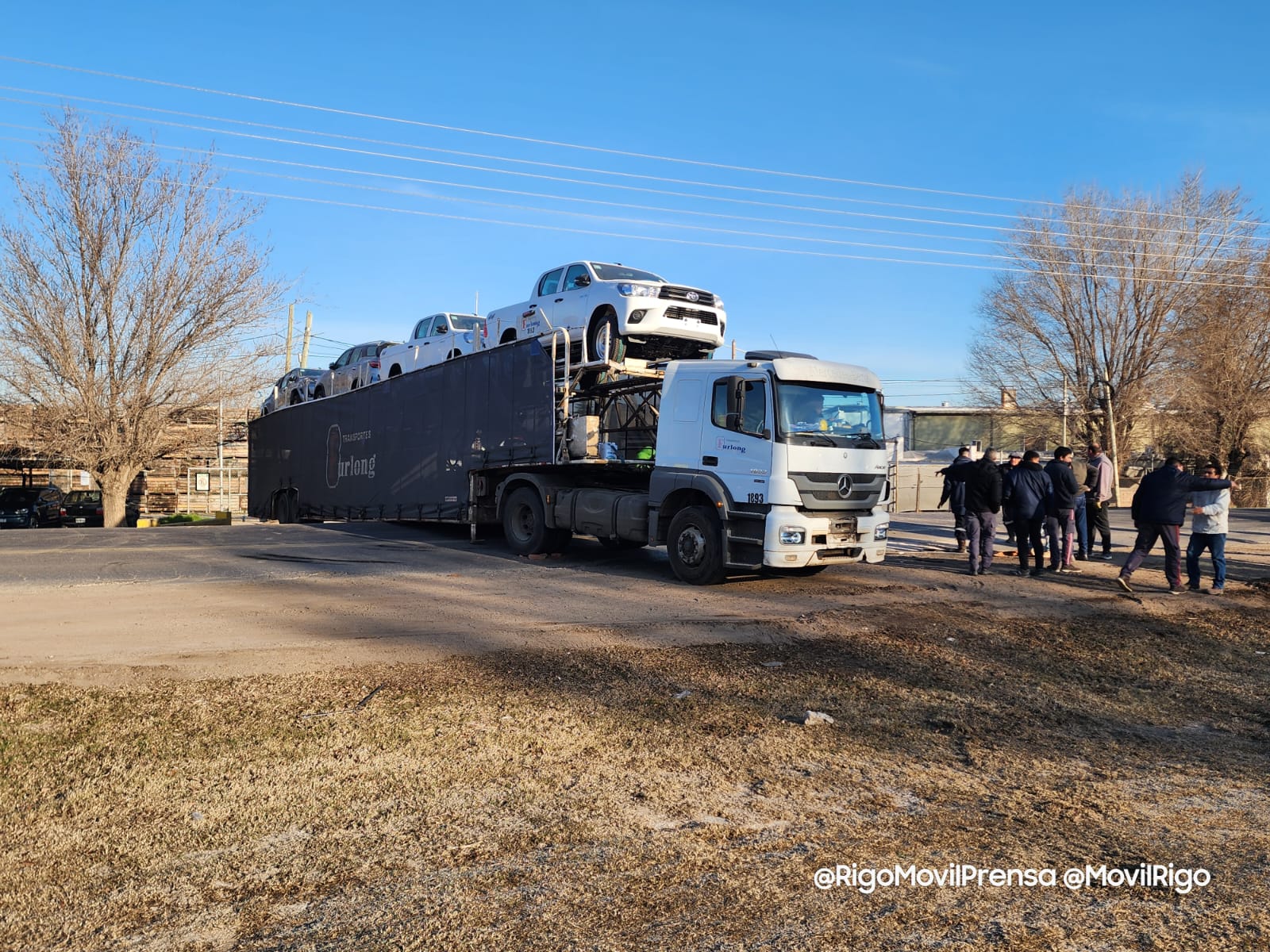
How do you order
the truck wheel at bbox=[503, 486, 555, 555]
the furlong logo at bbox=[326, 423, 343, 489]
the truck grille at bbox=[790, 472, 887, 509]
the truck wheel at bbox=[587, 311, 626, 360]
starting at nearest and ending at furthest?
the truck grille at bbox=[790, 472, 887, 509], the truck wheel at bbox=[587, 311, 626, 360], the truck wheel at bbox=[503, 486, 555, 555], the furlong logo at bbox=[326, 423, 343, 489]

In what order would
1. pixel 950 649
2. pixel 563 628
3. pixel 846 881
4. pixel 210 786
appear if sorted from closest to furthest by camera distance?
pixel 846 881 < pixel 210 786 < pixel 950 649 < pixel 563 628

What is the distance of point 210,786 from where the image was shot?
4.55m

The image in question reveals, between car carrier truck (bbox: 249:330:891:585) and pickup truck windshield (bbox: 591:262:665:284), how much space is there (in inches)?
42.8

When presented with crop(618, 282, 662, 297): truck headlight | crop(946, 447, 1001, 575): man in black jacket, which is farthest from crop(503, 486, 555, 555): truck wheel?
crop(946, 447, 1001, 575): man in black jacket

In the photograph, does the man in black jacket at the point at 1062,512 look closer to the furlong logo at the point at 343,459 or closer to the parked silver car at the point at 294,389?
the furlong logo at the point at 343,459

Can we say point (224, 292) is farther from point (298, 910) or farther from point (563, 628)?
point (298, 910)

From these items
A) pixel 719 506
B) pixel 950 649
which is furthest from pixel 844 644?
A: pixel 719 506

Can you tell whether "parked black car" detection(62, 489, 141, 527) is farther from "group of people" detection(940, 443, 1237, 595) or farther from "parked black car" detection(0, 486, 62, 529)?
"group of people" detection(940, 443, 1237, 595)

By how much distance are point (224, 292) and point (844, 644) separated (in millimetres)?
25652

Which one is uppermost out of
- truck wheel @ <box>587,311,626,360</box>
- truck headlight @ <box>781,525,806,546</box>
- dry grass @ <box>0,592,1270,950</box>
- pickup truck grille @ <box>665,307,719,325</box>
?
pickup truck grille @ <box>665,307,719,325</box>

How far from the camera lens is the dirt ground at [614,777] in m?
3.29

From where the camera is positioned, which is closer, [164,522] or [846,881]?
[846,881]

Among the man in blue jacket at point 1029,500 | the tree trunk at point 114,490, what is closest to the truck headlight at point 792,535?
the man in blue jacket at point 1029,500

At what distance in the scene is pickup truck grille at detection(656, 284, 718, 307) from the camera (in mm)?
13047
